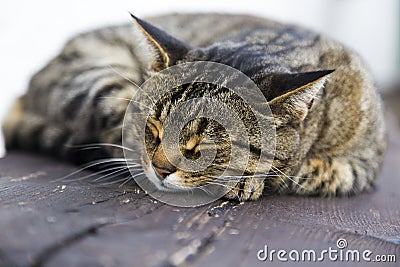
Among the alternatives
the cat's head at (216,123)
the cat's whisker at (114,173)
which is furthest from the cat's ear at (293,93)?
the cat's whisker at (114,173)

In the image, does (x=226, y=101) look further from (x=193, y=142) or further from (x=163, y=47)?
(x=163, y=47)

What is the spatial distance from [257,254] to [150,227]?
9.9 inches

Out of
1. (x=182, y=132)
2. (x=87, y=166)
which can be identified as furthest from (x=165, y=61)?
(x=87, y=166)

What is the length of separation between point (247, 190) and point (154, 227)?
1.87 feet

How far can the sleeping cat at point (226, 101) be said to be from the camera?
1.69 meters

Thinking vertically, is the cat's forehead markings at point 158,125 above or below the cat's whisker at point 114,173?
above

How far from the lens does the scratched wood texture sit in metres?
0.96

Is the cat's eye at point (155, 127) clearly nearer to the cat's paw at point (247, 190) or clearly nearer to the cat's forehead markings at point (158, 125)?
the cat's forehead markings at point (158, 125)

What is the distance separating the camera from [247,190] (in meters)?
1.66

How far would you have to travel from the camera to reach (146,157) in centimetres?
179

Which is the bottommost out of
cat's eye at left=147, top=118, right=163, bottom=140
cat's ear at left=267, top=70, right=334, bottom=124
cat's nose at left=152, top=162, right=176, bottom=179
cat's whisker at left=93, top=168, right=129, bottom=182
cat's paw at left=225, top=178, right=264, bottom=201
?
cat's whisker at left=93, top=168, right=129, bottom=182

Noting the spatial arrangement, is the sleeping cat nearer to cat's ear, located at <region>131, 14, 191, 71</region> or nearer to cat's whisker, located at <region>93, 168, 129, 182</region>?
cat's ear, located at <region>131, 14, 191, 71</region>

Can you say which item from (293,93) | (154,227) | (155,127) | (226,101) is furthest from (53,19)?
(154,227)

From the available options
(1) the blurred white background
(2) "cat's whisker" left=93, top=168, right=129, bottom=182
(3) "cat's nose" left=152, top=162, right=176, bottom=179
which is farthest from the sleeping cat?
(1) the blurred white background
